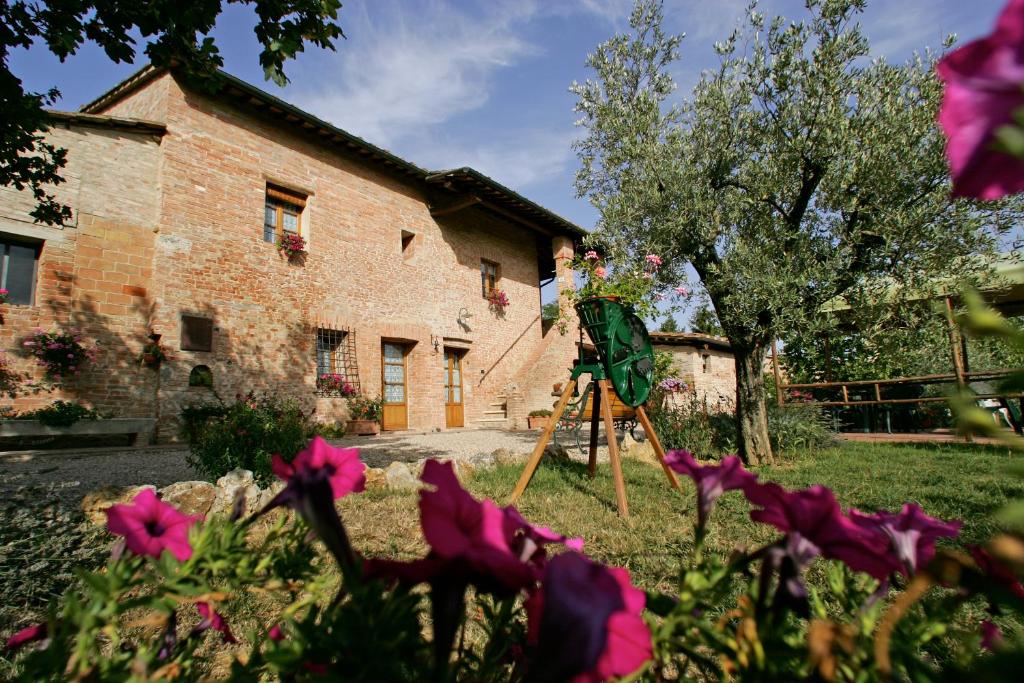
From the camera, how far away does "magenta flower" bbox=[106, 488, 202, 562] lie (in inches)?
23.2

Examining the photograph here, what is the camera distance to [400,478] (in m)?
4.71

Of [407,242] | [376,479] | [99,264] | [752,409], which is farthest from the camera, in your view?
[407,242]

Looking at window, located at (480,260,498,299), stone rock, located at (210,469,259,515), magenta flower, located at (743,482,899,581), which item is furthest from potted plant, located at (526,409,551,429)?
magenta flower, located at (743,482,899,581)

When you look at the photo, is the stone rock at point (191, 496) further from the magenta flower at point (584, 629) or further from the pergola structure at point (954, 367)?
the pergola structure at point (954, 367)

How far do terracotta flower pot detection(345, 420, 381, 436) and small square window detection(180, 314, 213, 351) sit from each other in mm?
2850

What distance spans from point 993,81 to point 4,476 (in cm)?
702

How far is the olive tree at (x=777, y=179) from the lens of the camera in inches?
205

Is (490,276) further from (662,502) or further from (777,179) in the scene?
(662,502)

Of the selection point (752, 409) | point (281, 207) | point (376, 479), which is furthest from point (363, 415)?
point (752, 409)

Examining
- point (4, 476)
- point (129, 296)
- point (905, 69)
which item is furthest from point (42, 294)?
point (905, 69)

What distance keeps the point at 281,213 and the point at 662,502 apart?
9153 millimetres

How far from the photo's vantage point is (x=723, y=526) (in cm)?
332

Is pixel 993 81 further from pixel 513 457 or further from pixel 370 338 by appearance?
pixel 370 338

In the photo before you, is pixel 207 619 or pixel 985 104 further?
pixel 207 619
